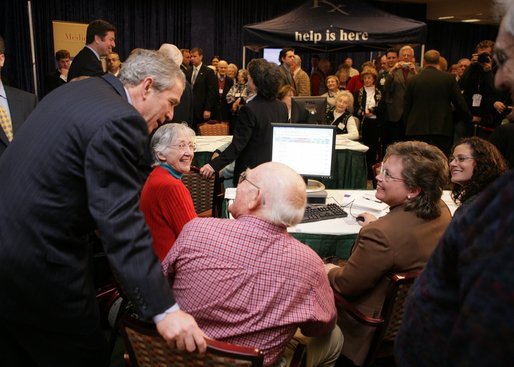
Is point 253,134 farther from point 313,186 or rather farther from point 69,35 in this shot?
point 69,35

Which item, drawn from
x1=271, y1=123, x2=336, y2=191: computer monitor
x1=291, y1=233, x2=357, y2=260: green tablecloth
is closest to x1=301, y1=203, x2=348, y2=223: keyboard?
x1=291, y1=233, x2=357, y2=260: green tablecloth

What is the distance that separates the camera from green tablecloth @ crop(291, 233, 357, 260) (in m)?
2.68

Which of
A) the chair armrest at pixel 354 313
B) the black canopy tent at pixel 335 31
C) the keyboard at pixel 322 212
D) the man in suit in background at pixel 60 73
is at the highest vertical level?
the black canopy tent at pixel 335 31

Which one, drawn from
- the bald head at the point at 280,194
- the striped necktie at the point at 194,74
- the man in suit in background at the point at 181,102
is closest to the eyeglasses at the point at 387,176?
the bald head at the point at 280,194

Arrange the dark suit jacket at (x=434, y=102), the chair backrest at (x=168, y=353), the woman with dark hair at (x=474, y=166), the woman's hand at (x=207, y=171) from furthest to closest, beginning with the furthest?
the dark suit jacket at (x=434, y=102)
the woman's hand at (x=207, y=171)
the woman with dark hair at (x=474, y=166)
the chair backrest at (x=168, y=353)

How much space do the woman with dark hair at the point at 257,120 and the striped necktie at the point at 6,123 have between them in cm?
132

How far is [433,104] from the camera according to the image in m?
6.06

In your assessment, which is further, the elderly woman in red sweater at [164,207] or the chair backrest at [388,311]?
the elderly woman in red sweater at [164,207]

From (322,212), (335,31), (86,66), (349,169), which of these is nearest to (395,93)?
(335,31)

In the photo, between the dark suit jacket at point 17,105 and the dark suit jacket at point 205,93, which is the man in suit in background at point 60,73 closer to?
the dark suit jacket at point 205,93

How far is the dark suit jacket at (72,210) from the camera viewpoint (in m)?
1.36

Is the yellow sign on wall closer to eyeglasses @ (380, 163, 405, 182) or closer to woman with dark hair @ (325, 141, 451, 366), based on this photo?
eyeglasses @ (380, 163, 405, 182)

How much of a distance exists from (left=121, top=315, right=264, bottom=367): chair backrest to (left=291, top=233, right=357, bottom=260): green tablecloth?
1.30 metres

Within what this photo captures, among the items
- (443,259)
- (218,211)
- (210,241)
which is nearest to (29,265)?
(210,241)
